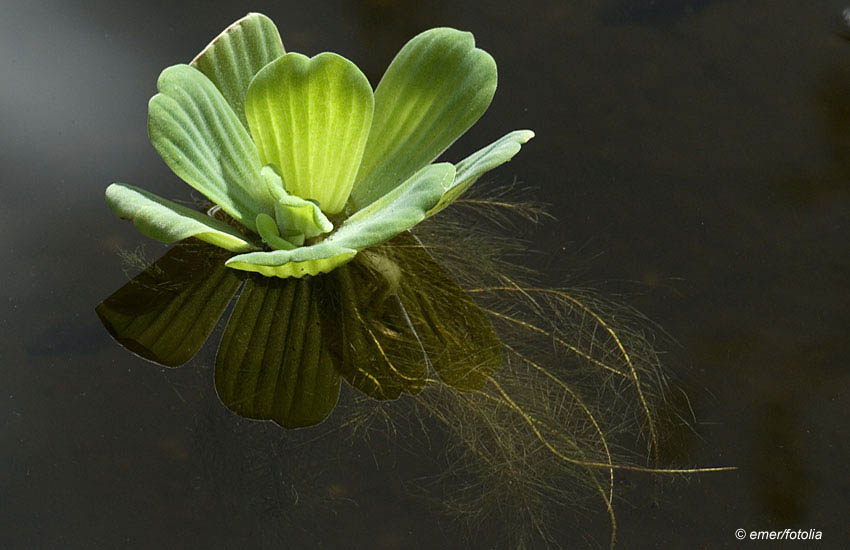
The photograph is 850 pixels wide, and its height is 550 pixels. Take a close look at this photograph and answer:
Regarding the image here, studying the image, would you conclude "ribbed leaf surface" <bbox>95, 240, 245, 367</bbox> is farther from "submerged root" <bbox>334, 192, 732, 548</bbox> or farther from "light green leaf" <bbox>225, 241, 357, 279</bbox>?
"submerged root" <bbox>334, 192, 732, 548</bbox>

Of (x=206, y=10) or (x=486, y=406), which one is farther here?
(x=206, y=10)

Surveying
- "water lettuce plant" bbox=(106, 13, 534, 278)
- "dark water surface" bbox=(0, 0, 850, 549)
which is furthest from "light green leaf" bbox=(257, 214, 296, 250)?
"dark water surface" bbox=(0, 0, 850, 549)

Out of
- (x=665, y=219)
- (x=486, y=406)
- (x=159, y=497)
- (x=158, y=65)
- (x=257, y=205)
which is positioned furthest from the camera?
(x=158, y=65)

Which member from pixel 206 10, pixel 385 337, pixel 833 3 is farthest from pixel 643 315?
pixel 206 10

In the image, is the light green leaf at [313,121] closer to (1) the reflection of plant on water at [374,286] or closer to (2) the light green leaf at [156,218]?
(1) the reflection of plant on water at [374,286]

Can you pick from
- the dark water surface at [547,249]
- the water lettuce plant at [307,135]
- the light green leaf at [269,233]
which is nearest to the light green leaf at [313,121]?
the water lettuce plant at [307,135]

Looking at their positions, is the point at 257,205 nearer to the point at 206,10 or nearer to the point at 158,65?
the point at 158,65

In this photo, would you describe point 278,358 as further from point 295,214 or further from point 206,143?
point 206,143
